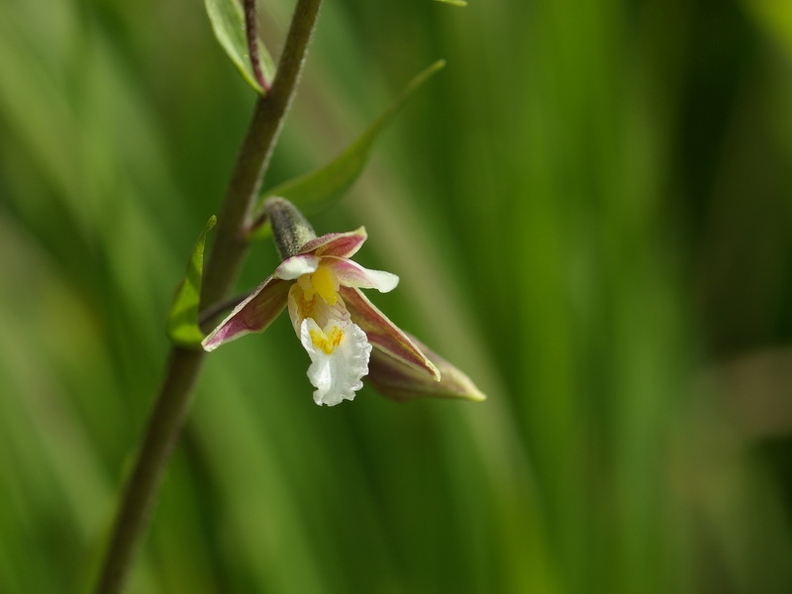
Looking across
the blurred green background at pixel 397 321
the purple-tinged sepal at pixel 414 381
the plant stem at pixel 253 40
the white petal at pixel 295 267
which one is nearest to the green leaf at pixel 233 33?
the plant stem at pixel 253 40

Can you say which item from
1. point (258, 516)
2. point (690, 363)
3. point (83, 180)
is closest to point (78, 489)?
point (258, 516)

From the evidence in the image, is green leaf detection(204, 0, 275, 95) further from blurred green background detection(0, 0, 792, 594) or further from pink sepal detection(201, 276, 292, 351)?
blurred green background detection(0, 0, 792, 594)

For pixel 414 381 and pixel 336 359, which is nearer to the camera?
pixel 336 359

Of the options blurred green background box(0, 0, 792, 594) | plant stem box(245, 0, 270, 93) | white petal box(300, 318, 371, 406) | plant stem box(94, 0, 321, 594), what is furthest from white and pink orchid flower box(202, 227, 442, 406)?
blurred green background box(0, 0, 792, 594)

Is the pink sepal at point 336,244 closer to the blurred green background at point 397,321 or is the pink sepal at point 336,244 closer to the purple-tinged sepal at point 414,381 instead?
the purple-tinged sepal at point 414,381

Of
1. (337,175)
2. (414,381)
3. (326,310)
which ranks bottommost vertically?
(414,381)

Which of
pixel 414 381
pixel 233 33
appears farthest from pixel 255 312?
pixel 233 33

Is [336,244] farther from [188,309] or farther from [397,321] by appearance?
[397,321]

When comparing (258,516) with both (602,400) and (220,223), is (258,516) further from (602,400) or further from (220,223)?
(220,223)
